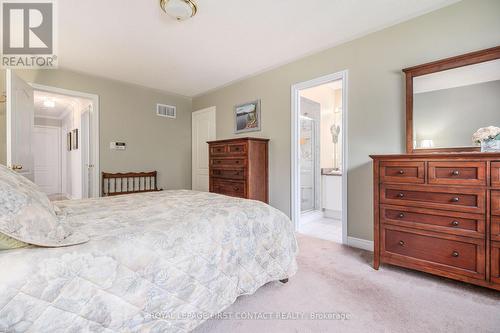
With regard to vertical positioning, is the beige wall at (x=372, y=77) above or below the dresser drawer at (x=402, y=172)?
above

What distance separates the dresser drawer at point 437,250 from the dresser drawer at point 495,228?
0.08 meters

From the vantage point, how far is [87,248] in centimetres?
96

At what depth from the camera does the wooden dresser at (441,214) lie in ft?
5.39

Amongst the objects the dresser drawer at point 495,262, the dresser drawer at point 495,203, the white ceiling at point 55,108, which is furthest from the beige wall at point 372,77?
the white ceiling at point 55,108

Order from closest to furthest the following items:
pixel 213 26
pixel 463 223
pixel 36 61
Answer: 1. pixel 463 223
2. pixel 213 26
3. pixel 36 61

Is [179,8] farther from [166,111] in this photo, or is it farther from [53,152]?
[53,152]

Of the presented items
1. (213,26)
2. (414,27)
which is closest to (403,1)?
(414,27)

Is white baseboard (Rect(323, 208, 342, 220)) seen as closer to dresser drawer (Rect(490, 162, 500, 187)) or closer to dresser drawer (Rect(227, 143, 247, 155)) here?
dresser drawer (Rect(227, 143, 247, 155))

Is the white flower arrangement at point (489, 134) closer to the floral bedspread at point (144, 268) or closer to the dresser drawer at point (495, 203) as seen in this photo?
the dresser drawer at point (495, 203)

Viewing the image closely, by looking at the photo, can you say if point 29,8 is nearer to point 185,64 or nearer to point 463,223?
point 185,64

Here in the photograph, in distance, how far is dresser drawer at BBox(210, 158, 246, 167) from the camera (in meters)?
3.41

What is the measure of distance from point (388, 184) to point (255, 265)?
142cm

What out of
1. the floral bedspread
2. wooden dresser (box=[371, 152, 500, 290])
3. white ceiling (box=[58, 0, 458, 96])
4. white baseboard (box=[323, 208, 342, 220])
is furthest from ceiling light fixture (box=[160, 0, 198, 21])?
white baseboard (box=[323, 208, 342, 220])

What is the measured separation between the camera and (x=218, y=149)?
12.5 ft
